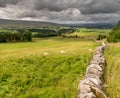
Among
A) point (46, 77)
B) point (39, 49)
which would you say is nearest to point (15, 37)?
point (39, 49)

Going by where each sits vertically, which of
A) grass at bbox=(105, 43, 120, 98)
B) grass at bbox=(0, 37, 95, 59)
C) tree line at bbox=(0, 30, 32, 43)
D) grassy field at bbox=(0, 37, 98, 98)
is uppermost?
grass at bbox=(105, 43, 120, 98)

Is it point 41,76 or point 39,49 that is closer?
point 41,76

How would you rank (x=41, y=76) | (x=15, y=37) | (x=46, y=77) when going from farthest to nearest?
(x=15, y=37) < (x=41, y=76) < (x=46, y=77)

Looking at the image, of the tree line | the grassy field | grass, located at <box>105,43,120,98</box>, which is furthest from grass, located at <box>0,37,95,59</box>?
the tree line

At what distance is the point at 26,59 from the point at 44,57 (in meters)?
2.72

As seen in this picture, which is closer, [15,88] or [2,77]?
[15,88]

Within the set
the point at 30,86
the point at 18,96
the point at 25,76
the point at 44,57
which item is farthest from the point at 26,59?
the point at 18,96

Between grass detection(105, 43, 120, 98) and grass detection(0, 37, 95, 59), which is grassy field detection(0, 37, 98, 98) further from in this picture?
grass detection(0, 37, 95, 59)

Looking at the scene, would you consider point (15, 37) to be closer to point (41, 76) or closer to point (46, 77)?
point (41, 76)

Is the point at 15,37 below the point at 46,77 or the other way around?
below

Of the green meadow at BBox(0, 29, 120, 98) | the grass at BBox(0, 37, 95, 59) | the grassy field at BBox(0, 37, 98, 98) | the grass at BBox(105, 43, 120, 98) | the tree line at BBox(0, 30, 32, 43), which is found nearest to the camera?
the grass at BBox(105, 43, 120, 98)

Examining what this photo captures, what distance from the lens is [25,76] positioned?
23.7 m

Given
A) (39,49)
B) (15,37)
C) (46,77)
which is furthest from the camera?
(15,37)

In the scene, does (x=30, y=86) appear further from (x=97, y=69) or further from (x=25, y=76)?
(x=97, y=69)
